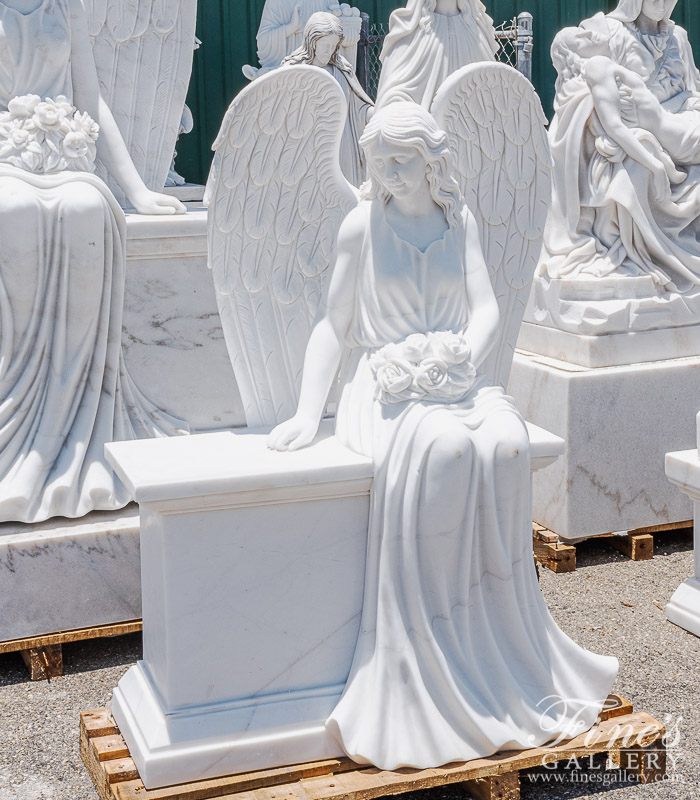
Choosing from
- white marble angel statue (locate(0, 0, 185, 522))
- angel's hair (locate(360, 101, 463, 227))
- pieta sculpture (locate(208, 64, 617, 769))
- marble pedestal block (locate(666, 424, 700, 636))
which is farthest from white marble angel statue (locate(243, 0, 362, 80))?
angel's hair (locate(360, 101, 463, 227))

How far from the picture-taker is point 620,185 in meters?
5.12

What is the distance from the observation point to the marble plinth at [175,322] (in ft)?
14.2

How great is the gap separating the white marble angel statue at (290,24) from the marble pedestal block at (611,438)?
4.07m

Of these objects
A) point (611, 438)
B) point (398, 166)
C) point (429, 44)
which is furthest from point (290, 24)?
point (398, 166)

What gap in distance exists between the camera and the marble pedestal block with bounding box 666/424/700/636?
416 centimetres

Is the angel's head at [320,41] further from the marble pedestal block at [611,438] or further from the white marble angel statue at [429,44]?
→ the marble pedestal block at [611,438]

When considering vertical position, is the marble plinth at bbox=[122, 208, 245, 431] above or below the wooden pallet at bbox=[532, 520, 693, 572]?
above

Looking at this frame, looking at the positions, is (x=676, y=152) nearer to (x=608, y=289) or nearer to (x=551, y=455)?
(x=608, y=289)

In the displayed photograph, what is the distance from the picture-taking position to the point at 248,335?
11.1ft

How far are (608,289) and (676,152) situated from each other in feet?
2.52

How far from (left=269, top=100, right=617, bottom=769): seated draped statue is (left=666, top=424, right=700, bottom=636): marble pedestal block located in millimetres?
1104

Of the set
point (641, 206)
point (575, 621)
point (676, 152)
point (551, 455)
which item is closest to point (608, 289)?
point (641, 206)

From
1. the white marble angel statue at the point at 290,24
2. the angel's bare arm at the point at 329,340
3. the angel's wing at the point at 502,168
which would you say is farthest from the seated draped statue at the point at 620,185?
→ the white marble angel statue at the point at 290,24

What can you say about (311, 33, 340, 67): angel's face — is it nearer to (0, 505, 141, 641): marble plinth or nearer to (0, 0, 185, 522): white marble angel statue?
(0, 0, 185, 522): white marble angel statue
